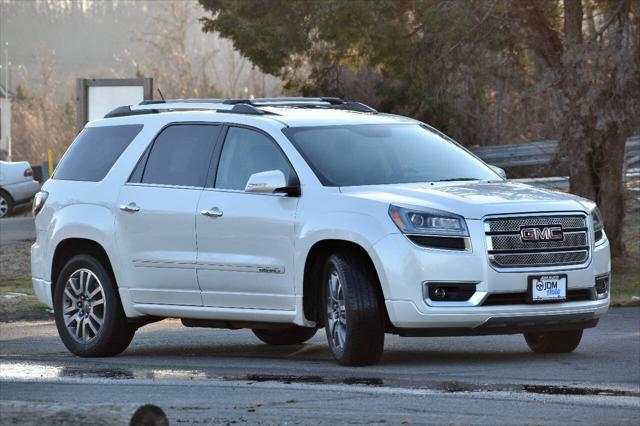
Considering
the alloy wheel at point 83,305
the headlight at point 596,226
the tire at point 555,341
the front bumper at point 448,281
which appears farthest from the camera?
the alloy wheel at point 83,305

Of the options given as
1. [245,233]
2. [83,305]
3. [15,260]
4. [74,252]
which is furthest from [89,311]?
[15,260]

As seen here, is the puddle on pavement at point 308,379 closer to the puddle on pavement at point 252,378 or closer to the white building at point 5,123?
the puddle on pavement at point 252,378

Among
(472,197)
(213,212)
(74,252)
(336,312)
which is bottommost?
(336,312)

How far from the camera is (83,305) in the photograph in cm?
1232

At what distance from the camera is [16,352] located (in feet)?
41.0

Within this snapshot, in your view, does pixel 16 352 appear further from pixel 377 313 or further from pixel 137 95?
pixel 137 95

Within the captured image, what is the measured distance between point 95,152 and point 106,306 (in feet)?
4.54

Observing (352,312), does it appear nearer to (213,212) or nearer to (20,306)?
(213,212)

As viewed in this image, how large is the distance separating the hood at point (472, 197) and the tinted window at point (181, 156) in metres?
1.47

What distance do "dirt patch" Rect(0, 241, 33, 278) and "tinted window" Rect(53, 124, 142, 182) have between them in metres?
9.35

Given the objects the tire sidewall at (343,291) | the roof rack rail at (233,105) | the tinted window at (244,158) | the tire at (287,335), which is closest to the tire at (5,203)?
the roof rack rail at (233,105)

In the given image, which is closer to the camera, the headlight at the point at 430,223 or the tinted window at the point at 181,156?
the headlight at the point at 430,223

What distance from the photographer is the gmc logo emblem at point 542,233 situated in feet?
34.1

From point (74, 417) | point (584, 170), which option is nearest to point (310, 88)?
point (584, 170)
